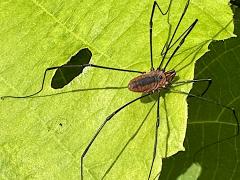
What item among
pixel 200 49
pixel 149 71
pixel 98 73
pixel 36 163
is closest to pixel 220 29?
pixel 200 49

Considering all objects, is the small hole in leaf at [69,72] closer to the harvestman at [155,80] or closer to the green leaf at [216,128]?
the harvestman at [155,80]

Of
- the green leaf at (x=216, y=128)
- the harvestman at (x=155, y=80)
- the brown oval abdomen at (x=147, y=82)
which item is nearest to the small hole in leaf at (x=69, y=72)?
the harvestman at (x=155, y=80)

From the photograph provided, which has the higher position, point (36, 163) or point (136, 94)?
point (136, 94)

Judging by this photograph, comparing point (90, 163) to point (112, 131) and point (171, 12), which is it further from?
point (171, 12)

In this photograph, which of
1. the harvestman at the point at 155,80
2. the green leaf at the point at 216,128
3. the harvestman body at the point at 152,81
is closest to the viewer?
the harvestman at the point at 155,80

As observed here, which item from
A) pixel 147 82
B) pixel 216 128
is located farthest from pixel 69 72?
pixel 216 128
